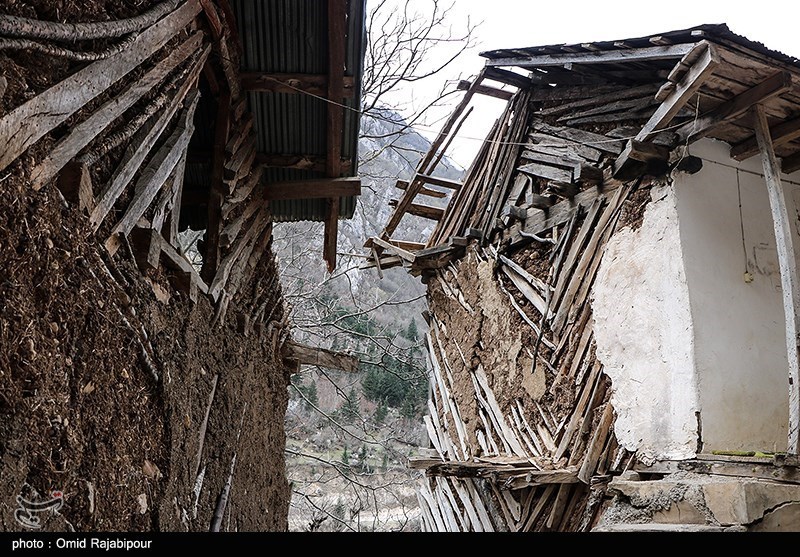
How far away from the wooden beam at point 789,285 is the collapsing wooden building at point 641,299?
18 mm

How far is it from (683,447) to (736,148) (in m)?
3.25

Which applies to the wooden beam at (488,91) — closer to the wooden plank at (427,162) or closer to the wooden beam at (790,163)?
the wooden plank at (427,162)

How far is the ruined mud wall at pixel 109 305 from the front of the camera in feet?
7.47

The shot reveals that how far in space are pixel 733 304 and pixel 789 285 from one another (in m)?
1.04

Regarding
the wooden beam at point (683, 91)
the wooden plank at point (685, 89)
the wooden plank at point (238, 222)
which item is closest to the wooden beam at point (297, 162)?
the wooden plank at point (238, 222)

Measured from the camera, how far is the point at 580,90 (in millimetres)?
8164

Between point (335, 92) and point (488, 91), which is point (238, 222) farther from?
point (488, 91)

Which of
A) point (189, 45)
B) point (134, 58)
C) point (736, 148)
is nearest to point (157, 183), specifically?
point (134, 58)

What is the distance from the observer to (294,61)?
18.5 feet

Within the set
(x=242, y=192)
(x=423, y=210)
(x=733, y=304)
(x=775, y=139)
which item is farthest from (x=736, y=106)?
(x=423, y=210)

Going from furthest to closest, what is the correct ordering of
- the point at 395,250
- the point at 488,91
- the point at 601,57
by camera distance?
the point at 395,250 < the point at 488,91 < the point at 601,57

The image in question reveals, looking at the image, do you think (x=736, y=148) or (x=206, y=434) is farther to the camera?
(x=736, y=148)

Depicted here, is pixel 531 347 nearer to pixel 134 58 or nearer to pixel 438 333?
pixel 438 333

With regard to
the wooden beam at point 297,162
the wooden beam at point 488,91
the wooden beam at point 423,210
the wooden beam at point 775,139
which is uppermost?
the wooden beam at point 488,91
